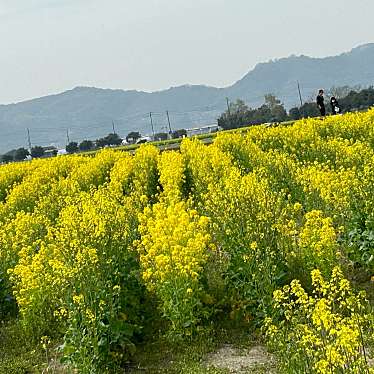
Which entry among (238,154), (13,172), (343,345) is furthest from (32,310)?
(13,172)

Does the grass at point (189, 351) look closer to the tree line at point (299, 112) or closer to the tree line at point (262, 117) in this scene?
the tree line at point (299, 112)

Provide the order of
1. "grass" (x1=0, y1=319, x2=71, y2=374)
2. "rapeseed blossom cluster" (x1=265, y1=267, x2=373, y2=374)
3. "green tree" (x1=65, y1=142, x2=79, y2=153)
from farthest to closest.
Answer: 1. "green tree" (x1=65, y1=142, x2=79, y2=153)
2. "grass" (x1=0, y1=319, x2=71, y2=374)
3. "rapeseed blossom cluster" (x1=265, y1=267, x2=373, y2=374)

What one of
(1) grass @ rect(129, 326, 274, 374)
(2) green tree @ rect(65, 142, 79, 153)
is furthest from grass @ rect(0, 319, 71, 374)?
(2) green tree @ rect(65, 142, 79, 153)

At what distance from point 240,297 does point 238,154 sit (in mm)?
8452

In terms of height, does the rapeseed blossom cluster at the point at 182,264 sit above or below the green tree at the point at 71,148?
below

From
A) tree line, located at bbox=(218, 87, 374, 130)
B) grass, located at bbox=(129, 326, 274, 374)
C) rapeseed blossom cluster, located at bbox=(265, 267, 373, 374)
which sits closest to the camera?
rapeseed blossom cluster, located at bbox=(265, 267, 373, 374)

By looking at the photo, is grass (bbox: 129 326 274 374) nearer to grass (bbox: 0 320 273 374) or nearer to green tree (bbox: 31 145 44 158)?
grass (bbox: 0 320 273 374)

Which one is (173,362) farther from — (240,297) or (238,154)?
(238,154)

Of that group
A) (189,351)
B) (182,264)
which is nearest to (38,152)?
(182,264)

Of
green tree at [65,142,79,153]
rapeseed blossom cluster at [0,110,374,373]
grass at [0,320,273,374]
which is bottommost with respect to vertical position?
grass at [0,320,273,374]

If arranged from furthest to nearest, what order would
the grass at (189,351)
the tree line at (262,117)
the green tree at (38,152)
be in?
the green tree at (38,152) < the tree line at (262,117) < the grass at (189,351)

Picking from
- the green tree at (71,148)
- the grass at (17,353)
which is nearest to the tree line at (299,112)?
the green tree at (71,148)

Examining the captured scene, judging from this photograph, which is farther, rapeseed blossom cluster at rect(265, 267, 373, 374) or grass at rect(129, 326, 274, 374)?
grass at rect(129, 326, 274, 374)

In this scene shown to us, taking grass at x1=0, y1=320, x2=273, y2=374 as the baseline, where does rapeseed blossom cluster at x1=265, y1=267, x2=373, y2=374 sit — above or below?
above
